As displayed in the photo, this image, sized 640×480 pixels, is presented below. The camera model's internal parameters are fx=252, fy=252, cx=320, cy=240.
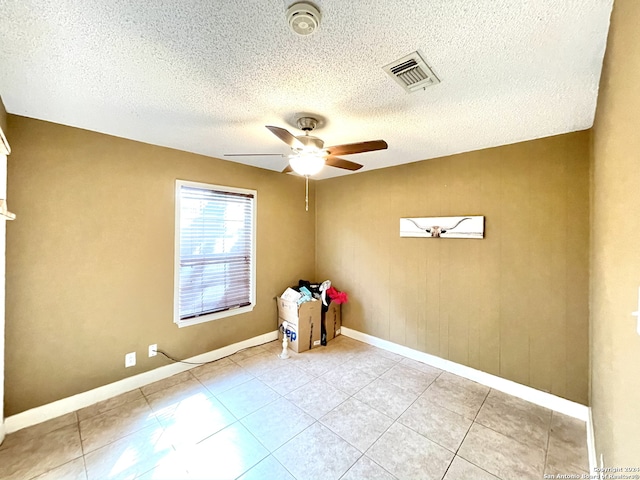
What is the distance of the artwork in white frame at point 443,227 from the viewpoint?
2645 millimetres

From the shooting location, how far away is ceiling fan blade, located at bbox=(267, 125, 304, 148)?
66.0 inches

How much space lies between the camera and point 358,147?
1.92 m

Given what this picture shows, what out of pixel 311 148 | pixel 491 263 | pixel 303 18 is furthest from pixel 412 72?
pixel 491 263

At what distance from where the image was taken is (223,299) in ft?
10.3

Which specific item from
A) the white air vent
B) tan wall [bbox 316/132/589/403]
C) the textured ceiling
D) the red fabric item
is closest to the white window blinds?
the textured ceiling

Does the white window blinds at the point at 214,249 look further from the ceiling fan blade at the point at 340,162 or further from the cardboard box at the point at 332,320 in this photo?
the ceiling fan blade at the point at 340,162

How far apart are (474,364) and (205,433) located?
265 centimetres

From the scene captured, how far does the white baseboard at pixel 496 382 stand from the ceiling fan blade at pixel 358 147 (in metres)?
2.52

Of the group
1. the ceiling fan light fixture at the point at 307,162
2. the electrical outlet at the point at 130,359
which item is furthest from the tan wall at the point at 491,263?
the electrical outlet at the point at 130,359

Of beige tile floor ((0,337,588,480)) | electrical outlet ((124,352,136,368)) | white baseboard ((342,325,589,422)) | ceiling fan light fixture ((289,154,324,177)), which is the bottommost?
beige tile floor ((0,337,588,480))

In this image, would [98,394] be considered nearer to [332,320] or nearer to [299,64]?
[332,320]

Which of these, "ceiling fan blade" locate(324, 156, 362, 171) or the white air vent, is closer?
the white air vent

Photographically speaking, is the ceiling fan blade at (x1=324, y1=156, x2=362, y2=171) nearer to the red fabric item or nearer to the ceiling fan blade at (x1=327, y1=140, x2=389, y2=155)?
the ceiling fan blade at (x1=327, y1=140, x2=389, y2=155)

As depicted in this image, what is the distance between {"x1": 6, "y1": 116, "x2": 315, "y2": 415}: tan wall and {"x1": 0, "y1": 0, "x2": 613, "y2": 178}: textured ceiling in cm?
34
